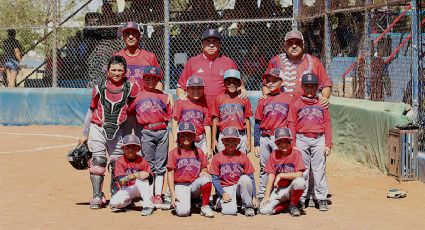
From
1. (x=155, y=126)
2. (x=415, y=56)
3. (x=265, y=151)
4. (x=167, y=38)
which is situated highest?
(x=167, y=38)

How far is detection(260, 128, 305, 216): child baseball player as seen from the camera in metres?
7.39

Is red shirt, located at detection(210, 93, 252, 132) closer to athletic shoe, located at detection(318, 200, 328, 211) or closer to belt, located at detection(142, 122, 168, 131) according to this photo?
belt, located at detection(142, 122, 168, 131)

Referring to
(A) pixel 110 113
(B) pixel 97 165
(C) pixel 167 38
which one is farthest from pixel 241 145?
(C) pixel 167 38

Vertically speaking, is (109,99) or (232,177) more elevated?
(109,99)

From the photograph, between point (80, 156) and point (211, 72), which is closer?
point (80, 156)

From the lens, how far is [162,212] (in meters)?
7.52

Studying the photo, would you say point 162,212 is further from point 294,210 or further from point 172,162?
point 294,210

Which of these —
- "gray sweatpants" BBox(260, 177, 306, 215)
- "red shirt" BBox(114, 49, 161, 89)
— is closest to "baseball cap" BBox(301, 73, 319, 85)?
"gray sweatpants" BBox(260, 177, 306, 215)

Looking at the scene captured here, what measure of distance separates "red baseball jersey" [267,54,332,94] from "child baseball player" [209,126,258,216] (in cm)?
94

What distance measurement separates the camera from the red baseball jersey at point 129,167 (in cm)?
757

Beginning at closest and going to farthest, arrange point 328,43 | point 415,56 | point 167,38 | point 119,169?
point 119,169
point 415,56
point 328,43
point 167,38

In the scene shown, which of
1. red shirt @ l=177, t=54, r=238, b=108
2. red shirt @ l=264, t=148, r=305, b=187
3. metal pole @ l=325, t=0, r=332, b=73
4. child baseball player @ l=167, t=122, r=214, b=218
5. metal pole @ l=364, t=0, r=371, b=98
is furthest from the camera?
metal pole @ l=325, t=0, r=332, b=73

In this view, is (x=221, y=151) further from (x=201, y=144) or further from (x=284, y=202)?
(x=284, y=202)

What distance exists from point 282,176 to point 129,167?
156 centimetres
